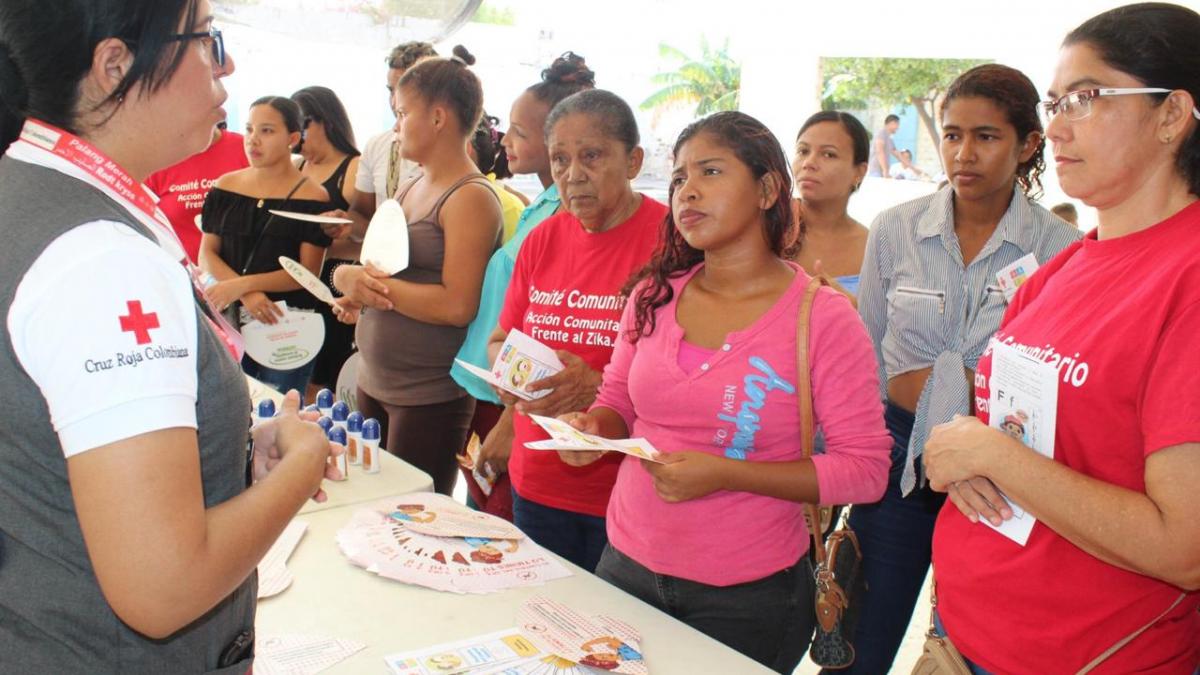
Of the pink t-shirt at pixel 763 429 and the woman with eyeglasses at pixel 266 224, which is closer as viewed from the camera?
the pink t-shirt at pixel 763 429

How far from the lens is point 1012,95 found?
2.20 metres

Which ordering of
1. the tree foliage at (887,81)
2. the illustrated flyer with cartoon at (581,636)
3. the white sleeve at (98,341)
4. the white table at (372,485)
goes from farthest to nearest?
the tree foliage at (887,81) → the white table at (372,485) → the illustrated flyer with cartoon at (581,636) → the white sleeve at (98,341)

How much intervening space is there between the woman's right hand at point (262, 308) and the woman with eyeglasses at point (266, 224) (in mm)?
47

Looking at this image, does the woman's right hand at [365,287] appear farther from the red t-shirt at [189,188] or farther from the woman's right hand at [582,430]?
the red t-shirt at [189,188]

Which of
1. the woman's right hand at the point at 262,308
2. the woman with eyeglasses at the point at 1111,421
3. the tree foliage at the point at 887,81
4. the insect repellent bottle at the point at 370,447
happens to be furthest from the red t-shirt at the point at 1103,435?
the tree foliage at the point at 887,81

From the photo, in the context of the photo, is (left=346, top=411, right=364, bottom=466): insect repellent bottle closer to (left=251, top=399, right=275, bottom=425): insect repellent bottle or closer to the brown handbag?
(left=251, top=399, right=275, bottom=425): insect repellent bottle

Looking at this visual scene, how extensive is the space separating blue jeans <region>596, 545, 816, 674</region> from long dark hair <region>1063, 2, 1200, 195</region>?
0.93m

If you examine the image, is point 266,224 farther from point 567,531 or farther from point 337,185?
point 567,531

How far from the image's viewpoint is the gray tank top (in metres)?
2.69

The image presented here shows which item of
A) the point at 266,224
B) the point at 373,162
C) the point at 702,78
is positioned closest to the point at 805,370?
the point at 266,224

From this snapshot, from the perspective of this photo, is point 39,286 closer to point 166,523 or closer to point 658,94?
point 166,523

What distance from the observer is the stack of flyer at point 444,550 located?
1.62m

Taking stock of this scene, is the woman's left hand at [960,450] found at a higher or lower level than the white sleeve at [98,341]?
lower

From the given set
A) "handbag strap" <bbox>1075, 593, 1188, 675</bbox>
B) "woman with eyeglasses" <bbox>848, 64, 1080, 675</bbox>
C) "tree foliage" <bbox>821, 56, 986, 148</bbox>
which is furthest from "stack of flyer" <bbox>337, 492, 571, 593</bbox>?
"tree foliage" <bbox>821, 56, 986, 148</bbox>
